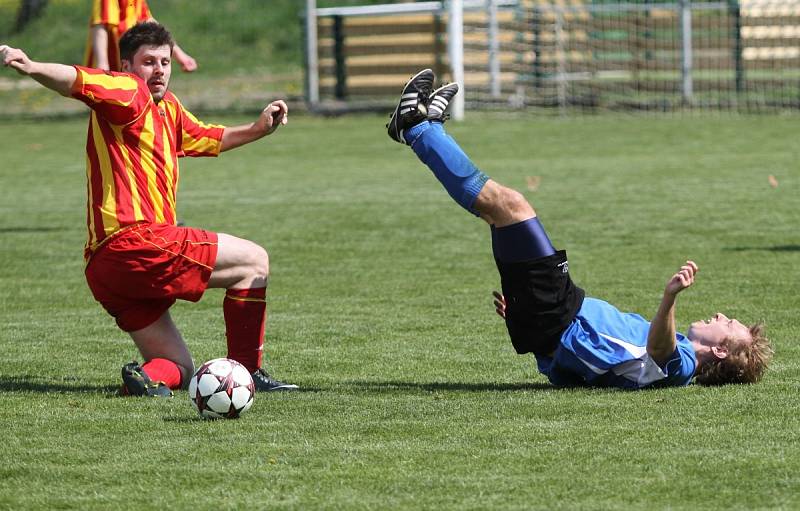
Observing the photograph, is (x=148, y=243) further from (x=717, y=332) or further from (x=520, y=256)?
(x=717, y=332)

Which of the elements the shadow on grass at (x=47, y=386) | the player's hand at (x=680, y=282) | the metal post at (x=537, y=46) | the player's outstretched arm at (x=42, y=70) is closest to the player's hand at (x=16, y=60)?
the player's outstretched arm at (x=42, y=70)

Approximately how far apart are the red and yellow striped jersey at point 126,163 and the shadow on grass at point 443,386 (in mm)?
1090

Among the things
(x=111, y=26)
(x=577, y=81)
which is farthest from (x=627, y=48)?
(x=111, y=26)

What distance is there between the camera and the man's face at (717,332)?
581cm

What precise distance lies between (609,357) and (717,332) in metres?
0.49

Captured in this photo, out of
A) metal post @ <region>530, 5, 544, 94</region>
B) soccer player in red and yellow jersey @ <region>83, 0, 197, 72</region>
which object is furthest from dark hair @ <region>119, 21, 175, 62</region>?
metal post @ <region>530, 5, 544, 94</region>

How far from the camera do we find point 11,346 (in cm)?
702

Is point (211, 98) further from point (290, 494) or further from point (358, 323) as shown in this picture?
point (290, 494)

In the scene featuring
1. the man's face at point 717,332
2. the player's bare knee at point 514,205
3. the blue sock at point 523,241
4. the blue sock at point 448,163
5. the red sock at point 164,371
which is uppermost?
the blue sock at point 448,163

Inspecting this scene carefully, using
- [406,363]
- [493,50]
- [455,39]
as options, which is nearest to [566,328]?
[406,363]

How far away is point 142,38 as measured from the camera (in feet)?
19.7

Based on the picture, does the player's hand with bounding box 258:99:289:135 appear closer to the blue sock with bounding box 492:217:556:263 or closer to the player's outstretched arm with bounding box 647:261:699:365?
the blue sock with bounding box 492:217:556:263

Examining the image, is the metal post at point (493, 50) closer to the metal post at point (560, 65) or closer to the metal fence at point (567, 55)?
the metal fence at point (567, 55)

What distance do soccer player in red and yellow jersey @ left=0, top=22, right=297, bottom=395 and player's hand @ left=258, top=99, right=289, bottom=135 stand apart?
1.44 feet
